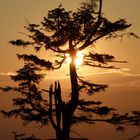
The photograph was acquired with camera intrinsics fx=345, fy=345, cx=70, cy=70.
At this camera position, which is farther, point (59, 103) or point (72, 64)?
point (72, 64)

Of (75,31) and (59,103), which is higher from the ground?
(75,31)

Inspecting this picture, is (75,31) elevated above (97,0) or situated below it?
below

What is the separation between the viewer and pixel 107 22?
76.2 ft

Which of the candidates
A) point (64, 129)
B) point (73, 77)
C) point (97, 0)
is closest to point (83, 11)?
point (97, 0)

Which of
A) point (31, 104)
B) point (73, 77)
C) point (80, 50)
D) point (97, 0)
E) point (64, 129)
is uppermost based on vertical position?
point (97, 0)

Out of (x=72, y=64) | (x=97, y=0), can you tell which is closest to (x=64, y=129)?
(x=72, y=64)

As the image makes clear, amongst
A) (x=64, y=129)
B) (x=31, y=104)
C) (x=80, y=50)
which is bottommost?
(x=64, y=129)

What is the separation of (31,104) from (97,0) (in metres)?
8.44

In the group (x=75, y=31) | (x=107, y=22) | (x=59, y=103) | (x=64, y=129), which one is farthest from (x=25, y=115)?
(x=107, y=22)

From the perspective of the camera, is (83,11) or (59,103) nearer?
(59,103)

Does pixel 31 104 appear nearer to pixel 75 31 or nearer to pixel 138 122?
pixel 75 31

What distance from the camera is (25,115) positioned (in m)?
24.0

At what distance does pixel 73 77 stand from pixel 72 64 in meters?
0.91

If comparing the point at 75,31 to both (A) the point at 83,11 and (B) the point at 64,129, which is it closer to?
(A) the point at 83,11
